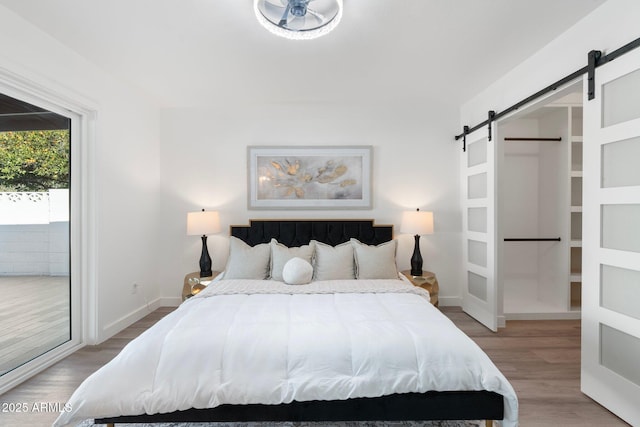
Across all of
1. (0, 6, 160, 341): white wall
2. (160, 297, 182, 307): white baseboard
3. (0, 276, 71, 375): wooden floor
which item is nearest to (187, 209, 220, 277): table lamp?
(0, 6, 160, 341): white wall

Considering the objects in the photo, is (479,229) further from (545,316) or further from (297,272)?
(297,272)

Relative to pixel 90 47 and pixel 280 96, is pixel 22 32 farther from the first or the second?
pixel 280 96

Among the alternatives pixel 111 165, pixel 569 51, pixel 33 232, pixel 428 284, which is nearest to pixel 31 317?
pixel 33 232

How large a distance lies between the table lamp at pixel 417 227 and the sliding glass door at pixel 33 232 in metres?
3.43

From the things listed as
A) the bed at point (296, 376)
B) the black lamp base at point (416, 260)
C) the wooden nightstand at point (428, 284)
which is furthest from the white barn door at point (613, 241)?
the black lamp base at point (416, 260)

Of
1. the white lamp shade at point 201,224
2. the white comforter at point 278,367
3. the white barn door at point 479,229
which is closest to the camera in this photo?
the white comforter at point 278,367

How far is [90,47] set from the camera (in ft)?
8.29

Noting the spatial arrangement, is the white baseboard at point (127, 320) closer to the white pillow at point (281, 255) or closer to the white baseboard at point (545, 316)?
the white pillow at point (281, 255)

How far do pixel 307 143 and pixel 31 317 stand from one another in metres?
3.16

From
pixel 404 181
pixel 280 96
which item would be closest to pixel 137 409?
pixel 280 96

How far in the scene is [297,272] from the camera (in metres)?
2.88

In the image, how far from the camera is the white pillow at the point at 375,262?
3133mm

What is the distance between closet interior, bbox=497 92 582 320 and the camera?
3.60 metres

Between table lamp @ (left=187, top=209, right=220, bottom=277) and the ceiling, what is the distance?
141cm
